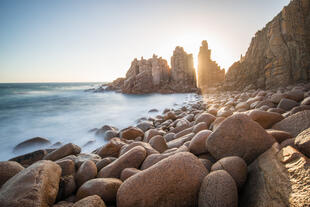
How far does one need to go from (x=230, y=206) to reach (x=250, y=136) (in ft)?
2.90

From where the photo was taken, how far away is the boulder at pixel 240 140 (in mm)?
1595

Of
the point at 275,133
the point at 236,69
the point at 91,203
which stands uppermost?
the point at 236,69

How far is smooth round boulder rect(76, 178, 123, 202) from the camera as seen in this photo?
156 centimetres

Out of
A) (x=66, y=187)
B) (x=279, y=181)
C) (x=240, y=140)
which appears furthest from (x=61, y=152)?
(x=279, y=181)

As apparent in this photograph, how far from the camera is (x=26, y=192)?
1.36m

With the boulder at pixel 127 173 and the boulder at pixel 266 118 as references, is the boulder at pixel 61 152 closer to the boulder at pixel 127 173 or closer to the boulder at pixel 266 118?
the boulder at pixel 127 173

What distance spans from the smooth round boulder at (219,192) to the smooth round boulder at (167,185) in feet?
0.40

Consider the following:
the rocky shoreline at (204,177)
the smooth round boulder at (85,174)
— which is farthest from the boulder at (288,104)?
the smooth round boulder at (85,174)

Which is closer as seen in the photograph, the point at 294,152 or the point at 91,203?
the point at 294,152

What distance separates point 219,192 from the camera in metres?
1.10

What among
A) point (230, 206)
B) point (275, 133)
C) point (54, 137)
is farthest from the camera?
point (54, 137)

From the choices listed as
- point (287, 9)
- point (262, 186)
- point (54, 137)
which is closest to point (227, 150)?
point (262, 186)

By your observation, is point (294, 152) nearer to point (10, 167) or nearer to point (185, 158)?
point (185, 158)

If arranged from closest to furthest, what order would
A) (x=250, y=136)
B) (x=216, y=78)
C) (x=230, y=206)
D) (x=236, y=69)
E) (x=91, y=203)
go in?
(x=230, y=206), (x=91, y=203), (x=250, y=136), (x=236, y=69), (x=216, y=78)
